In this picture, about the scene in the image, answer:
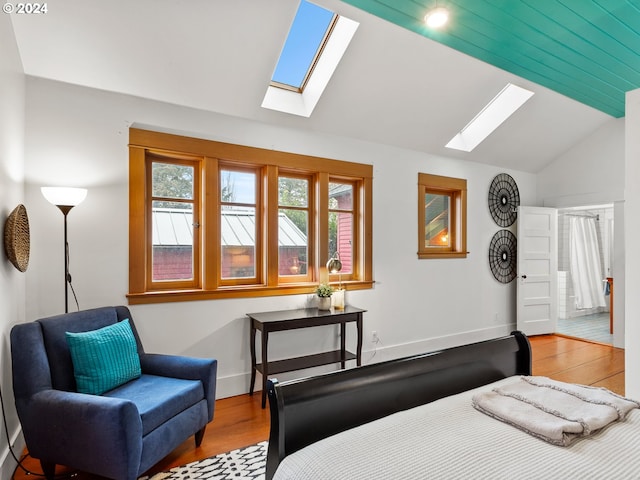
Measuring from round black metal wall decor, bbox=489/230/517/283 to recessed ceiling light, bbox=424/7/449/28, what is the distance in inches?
129

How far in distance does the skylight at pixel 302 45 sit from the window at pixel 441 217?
1898 mm

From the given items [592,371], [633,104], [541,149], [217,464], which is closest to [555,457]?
[217,464]

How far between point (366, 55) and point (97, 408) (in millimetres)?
3035

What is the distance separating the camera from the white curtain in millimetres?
6926

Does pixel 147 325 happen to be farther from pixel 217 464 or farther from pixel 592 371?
pixel 592 371

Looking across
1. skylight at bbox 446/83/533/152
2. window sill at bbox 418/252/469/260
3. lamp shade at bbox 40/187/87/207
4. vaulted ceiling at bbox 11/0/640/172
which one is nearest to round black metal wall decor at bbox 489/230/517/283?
window sill at bbox 418/252/469/260

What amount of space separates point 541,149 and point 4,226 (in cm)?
586

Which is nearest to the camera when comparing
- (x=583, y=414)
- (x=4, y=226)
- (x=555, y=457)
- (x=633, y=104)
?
(x=555, y=457)

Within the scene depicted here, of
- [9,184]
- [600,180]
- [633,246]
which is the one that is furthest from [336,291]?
[600,180]

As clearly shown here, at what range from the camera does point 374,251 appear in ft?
13.3

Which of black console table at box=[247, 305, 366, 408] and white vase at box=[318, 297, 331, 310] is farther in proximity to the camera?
white vase at box=[318, 297, 331, 310]

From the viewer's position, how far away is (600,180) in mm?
5043

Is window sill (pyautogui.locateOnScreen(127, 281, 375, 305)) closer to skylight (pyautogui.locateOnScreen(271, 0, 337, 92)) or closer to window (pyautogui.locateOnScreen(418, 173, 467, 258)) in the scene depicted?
window (pyautogui.locateOnScreen(418, 173, 467, 258))

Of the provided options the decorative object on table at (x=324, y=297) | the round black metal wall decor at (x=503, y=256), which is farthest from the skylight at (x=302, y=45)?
the round black metal wall decor at (x=503, y=256)
